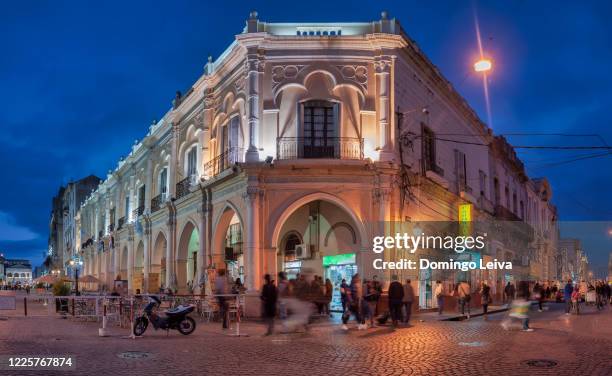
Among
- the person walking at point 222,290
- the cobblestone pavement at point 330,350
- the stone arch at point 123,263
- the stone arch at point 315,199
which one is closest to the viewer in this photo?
the cobblestone pavement at point 330,350

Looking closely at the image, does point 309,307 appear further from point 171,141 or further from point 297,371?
point 171,141

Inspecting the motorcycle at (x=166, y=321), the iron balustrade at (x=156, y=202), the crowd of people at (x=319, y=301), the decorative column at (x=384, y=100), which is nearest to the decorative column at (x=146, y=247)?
the iron balustrade at (x=156, y=202)

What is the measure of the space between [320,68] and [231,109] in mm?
4436

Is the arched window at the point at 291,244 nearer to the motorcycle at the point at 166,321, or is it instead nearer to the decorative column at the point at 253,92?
the decorative column at the point at 253,92

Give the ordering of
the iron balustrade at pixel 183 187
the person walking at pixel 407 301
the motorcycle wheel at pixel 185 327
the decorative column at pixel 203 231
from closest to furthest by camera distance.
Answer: the motorcycle wheel at pixel 185 327 → the person walking at pixel 407 301 → the decorative column at pixel 203 231 → the iron balustrade at pixel 183 187

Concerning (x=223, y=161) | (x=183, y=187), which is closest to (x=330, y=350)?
(x=223, y=161)

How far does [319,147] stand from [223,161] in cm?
472

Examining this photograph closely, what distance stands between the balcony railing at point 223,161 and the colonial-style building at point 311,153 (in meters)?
0.05

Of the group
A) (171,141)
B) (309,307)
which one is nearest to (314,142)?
(309,307)

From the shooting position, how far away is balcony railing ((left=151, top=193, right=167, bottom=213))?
118 ft

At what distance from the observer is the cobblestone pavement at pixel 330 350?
10.8m

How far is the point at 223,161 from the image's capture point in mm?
27578

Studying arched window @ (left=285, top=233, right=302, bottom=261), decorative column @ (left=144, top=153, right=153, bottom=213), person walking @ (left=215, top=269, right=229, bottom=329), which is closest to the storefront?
arched window @ (left=285, top=233, right=302, bottom=261)

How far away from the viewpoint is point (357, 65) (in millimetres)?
25391
